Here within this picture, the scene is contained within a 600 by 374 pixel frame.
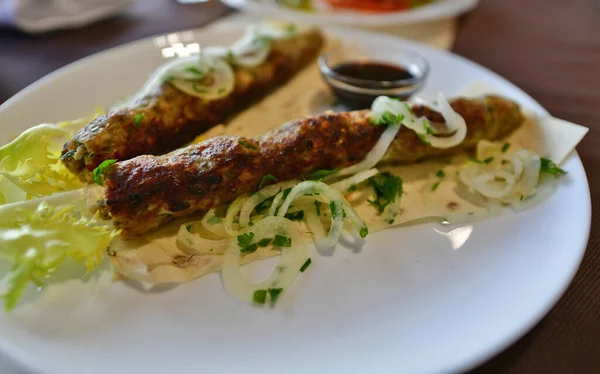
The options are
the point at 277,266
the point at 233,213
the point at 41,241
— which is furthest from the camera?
the point at 233,213

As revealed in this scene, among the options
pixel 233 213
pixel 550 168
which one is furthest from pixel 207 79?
pixel 550 168

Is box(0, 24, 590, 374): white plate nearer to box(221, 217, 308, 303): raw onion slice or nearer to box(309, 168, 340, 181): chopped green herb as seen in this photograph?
box(221, 217, 308, 303): raw onion slice

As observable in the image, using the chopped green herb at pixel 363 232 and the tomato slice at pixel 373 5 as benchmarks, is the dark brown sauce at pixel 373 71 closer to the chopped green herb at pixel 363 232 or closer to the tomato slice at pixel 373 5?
the chopped green herb at pixel 363 232

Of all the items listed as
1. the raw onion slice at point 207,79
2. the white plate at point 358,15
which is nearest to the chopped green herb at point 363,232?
the raw onion slice at point 207,79

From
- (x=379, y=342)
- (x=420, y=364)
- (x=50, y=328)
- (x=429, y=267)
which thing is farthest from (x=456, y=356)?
(x=50, y=328)

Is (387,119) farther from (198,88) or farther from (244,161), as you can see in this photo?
(198,88)
